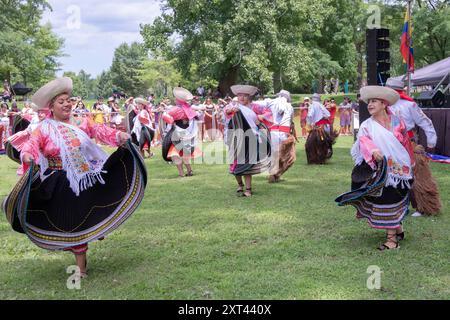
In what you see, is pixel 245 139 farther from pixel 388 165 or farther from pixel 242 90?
pixel 388 165

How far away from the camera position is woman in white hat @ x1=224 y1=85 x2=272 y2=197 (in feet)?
29.1

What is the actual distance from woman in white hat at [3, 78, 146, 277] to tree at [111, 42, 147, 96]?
76.5 m

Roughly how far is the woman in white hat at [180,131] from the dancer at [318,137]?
10.3ft

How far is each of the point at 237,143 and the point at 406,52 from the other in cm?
717


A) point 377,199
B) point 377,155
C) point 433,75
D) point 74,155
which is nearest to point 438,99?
point 433,75

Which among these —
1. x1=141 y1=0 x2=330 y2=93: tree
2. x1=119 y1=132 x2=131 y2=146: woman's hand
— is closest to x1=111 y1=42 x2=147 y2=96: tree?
x1=141 y1=0 x2=330 y2=93: tree

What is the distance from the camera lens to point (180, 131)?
11.2 meters

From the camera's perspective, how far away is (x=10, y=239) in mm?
6762

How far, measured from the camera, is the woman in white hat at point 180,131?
1108 centimetres

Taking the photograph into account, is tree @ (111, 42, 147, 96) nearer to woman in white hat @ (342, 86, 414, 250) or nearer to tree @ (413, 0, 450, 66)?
tree @ (413, 0, 450, 66)

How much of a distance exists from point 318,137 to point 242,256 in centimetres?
805

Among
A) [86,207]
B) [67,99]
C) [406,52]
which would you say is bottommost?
[86,207]
